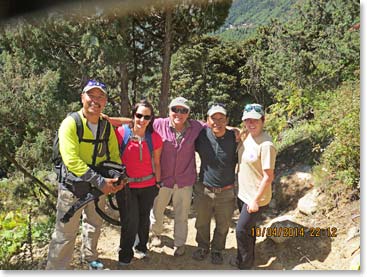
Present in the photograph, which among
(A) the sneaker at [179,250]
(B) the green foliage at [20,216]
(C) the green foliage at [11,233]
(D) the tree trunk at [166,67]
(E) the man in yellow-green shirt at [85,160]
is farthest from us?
(D) the tree trunk at [166,67]

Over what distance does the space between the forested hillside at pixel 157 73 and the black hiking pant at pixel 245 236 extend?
98 centimetres

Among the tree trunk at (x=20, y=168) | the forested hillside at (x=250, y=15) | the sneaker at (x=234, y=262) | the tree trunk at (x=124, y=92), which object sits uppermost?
the forested hillside at (x=250, y=15)

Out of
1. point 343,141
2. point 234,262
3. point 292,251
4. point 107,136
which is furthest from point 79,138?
point 343,141

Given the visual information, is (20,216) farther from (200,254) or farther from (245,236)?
(245,236)

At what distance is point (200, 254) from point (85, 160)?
130 cm

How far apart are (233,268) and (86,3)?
2729 millimetres

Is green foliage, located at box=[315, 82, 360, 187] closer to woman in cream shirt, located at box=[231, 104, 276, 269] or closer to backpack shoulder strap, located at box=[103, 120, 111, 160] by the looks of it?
woman in cream shirt, located at box=[231, 104, 276, 269]

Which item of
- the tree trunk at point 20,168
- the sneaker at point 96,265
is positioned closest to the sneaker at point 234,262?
the sneaker at point 96,265

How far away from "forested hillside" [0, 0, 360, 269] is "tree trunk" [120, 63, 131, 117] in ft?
0.04

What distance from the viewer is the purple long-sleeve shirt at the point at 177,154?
287 centimetres

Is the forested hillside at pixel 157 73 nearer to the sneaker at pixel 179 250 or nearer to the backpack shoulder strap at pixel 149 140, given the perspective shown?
the backpack shoulder strap at pixel 149 140

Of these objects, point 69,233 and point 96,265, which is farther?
point 96,265

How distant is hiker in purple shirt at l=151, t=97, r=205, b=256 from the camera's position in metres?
2.81

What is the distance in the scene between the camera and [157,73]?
13.1ft
